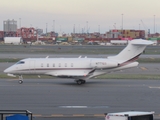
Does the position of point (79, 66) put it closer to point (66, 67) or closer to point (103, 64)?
point (66, 67)

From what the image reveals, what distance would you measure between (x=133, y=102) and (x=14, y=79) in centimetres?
1469

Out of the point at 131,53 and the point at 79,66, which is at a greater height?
the point at 131,53

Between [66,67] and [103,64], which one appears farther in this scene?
[66,67]

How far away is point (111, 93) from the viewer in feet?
93.0

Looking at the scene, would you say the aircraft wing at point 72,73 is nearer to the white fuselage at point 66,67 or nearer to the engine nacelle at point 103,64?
the white fuselage at point 66,67

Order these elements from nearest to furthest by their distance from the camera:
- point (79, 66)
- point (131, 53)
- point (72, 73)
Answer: point (72, 73)
point (79, 66)
point (131, 53)

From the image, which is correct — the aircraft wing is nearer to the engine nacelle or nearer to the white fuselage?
the white fuselage

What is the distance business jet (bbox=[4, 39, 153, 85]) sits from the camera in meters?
33.2

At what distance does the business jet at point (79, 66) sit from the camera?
109ft

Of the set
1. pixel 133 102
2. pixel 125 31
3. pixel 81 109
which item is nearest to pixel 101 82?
pixel 133 102

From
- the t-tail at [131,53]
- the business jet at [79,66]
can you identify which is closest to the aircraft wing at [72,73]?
the business jet at [79,66]

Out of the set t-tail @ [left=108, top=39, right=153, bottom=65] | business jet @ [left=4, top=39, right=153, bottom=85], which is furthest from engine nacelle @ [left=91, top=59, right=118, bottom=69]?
t-tail @ [left=108, top=39, right=153, bottom=65]

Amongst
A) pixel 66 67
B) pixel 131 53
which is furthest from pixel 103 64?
pixel 66 67

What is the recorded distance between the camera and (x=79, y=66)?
110 ft
